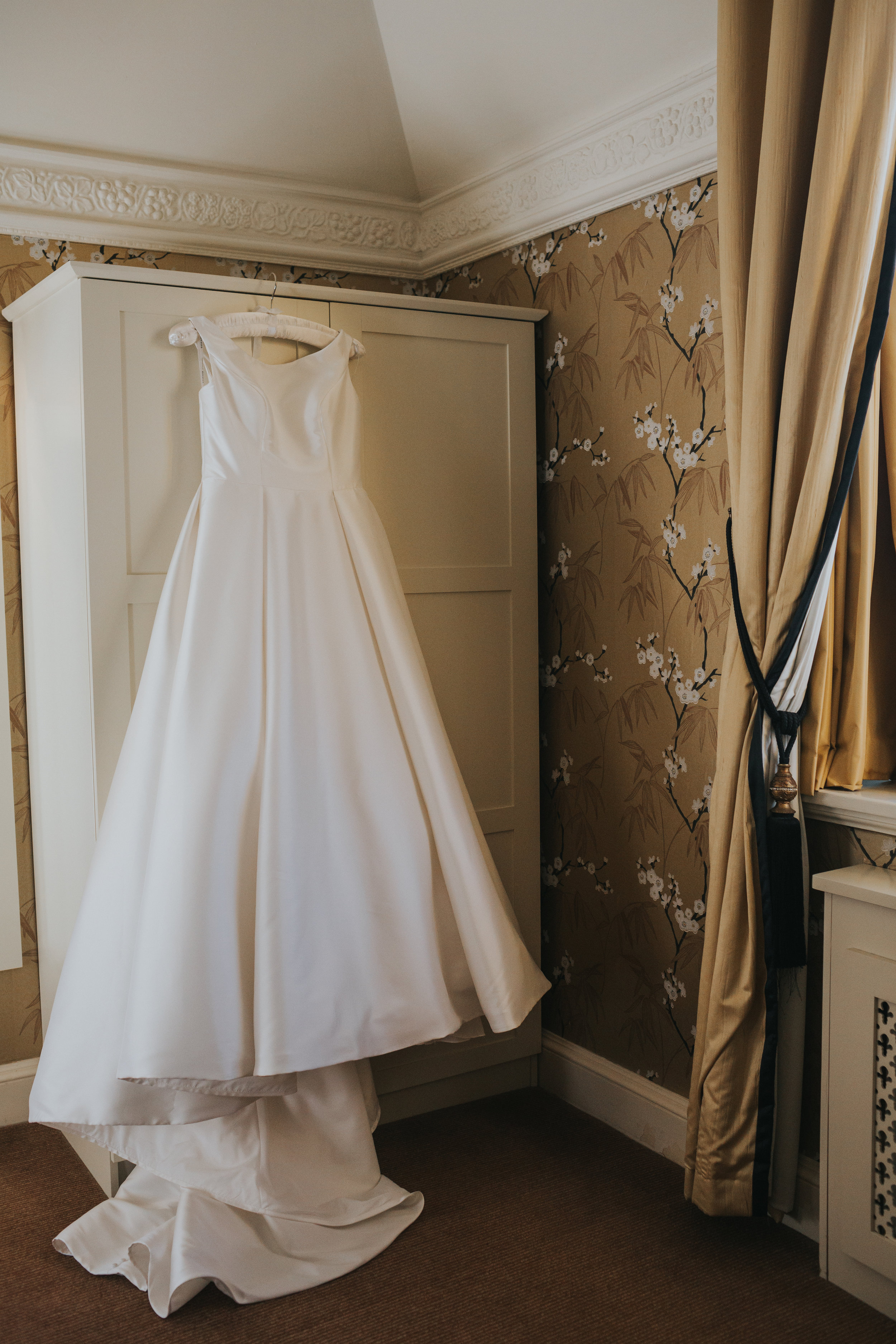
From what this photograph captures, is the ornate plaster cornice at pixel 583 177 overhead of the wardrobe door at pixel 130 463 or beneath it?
overhead

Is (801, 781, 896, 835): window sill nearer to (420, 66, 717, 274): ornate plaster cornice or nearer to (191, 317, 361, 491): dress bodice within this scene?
(191, 317, 361, 491): dress bodice

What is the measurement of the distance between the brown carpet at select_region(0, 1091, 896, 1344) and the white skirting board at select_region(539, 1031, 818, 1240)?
0.16ft

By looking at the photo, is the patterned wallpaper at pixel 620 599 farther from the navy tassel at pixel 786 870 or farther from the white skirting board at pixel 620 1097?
the navy tassel at pixel 786 870

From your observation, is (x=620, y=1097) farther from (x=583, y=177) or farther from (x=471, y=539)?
(x=583, y=177)

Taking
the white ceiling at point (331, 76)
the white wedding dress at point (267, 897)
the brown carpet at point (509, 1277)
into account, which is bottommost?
the brown carpet at point (509, 1277)

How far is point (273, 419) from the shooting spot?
215 cm

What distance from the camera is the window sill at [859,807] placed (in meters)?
1.85

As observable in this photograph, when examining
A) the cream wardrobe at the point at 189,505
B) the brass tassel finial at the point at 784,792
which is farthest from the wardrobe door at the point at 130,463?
the brass tassel finial at the point at 784,792

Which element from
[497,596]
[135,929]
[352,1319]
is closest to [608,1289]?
[352,1319]

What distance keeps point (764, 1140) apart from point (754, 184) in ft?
5.55

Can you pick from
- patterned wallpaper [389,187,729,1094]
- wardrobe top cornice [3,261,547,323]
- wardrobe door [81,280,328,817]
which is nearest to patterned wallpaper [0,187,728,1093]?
patterned wallpaper [389,187,729,1094]

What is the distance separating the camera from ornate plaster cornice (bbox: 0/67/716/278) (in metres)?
2.24

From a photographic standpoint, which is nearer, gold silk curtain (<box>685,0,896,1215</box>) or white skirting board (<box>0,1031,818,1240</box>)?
gold silk curtain (<box>685,0,896,1215</box>)

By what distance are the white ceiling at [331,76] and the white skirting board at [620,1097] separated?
2127 mm
